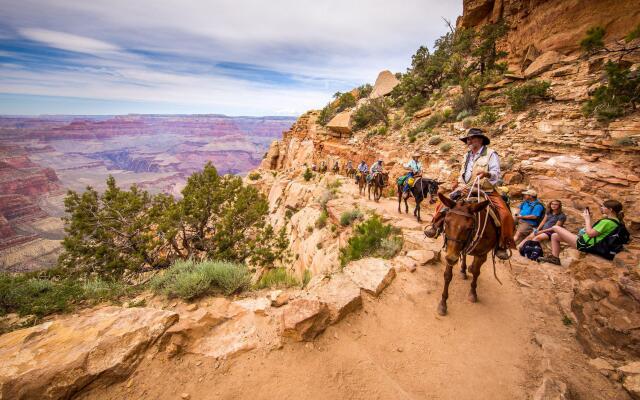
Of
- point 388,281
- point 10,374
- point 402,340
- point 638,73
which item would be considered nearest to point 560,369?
point 402,340

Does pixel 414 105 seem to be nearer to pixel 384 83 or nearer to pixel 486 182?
pixel 384 83

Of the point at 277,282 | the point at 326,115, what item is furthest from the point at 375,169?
the point at 326,115

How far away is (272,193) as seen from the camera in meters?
A: 27.5

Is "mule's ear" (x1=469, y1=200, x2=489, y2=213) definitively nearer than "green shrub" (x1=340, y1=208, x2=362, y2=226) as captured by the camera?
Yes

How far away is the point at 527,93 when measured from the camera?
39.8 feet

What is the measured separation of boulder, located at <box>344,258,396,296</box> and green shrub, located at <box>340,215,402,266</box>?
0.93 metres

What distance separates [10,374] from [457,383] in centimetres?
483

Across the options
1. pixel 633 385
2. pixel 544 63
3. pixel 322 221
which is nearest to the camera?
pixel 633 385

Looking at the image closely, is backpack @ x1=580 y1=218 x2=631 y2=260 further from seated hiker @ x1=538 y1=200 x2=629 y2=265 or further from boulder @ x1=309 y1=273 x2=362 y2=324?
boulder @ x1=309 y1=273 x2=362 y2=324

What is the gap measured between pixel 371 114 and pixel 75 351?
2463 centimetres

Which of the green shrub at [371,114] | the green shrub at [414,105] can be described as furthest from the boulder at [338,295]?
the green shrub at [414,105]

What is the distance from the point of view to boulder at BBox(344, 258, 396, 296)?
470 centimetres

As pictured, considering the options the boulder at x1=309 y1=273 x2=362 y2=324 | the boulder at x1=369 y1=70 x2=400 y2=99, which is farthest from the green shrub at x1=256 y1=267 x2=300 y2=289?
the boulder at x1=369 y1=70 x2=400 y2=99

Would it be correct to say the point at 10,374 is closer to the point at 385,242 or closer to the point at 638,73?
the point at 385,242
